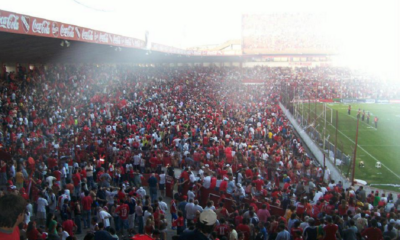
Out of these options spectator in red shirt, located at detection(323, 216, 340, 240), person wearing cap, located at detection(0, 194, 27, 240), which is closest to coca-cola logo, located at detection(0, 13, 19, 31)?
person wearing cap, located at detection(0, 194, 27, 240)

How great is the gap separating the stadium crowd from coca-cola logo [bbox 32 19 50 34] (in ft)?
12.8

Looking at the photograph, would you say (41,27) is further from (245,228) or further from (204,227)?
(204,227)

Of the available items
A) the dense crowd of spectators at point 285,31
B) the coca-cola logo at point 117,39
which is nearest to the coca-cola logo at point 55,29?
the coca-cola logo at point 117,39

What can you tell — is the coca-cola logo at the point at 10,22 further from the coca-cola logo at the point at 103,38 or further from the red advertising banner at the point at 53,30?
the coca-cola logo at the point at 103,38

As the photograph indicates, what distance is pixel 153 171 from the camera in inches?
507

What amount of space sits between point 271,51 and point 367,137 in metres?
39.1

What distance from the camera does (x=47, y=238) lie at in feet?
22.8

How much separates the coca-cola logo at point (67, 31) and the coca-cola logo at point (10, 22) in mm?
3400

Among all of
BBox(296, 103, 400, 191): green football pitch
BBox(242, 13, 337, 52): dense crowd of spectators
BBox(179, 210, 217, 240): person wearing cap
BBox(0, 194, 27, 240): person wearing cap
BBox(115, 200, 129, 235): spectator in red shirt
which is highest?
BBox(242, 13, 337, 52): dense crowd of spectators

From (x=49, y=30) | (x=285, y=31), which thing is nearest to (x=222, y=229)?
(x=49, y=30)

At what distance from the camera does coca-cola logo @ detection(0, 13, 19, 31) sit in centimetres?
1288

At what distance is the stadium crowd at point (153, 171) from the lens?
24.3 ft

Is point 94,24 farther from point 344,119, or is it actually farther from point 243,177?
point 243,177

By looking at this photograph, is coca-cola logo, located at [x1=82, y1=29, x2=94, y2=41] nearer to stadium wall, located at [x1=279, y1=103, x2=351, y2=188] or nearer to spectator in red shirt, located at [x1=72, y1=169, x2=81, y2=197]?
spectator in red shirt, located at [x1=72, y1=169, x2=81, y2=197]
